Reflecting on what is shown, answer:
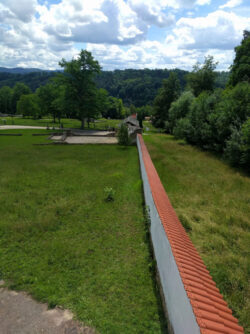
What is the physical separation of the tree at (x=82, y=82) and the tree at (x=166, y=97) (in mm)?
18007

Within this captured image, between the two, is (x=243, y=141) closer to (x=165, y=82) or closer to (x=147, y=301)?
(x=147, y=301)

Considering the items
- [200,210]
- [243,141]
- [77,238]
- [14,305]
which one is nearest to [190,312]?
[14,305]

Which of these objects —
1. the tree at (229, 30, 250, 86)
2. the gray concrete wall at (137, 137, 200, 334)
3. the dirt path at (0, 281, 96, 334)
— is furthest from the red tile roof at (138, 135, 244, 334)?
the tree at (229, 30, 250, 86)

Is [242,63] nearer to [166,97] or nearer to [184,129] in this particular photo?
[184,129]

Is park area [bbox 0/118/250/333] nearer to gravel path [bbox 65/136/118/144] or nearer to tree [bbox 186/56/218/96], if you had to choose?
gravel path [bbox 65/136/118/144]

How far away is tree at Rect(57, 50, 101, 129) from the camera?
40.6 meters

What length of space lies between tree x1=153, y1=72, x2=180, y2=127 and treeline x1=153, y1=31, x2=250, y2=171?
3.95m

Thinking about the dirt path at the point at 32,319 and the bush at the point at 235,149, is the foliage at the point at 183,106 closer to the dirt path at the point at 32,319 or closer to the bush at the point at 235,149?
the bush at the point at 235,149

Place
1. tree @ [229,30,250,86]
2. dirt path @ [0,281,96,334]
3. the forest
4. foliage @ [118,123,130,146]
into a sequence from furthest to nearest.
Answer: tree @ [229,30,250,86] < foliage @ [118,123,130,146] < the forest < dirt path @ [0,281,96,334]

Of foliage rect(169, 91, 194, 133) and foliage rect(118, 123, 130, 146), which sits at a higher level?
foliage rect(169, 91, 194, 133)

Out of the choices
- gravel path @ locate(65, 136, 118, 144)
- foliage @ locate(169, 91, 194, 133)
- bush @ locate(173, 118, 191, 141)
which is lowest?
gravel path @ locate(65, 136, 118, 144)

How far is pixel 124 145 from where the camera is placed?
99.0 feet

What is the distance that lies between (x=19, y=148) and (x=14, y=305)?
79.3 feet

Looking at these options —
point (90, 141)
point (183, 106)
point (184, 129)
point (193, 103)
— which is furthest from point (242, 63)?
point (90, 141)
